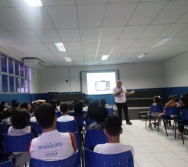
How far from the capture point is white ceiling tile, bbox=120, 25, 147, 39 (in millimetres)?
4955

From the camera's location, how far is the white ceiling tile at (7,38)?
495 cm

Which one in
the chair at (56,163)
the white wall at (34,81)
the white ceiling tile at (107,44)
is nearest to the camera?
the chair at (56,163)

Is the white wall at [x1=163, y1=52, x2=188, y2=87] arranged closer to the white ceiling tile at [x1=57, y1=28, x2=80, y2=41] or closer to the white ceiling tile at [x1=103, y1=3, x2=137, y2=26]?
the white ceiling tile at [x1=103, y1=3, x2=137, y2=26]

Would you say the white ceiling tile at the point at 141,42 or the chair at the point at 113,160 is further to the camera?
the white ceiling tile at the point at 141,42

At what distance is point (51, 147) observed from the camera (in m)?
1.59

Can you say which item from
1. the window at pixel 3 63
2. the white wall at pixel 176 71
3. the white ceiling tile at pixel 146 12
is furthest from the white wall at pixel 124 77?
the white ceiling tile at pixel 146 12

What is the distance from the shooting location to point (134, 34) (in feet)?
18.1

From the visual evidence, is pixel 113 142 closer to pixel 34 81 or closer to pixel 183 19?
pixel 183 19

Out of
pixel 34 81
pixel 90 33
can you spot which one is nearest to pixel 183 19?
pixel 90 33

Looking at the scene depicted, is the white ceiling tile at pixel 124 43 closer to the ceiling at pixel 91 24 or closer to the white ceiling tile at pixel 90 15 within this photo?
the ceiling at pixel 91 24

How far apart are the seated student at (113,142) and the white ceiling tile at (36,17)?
288 centimetres

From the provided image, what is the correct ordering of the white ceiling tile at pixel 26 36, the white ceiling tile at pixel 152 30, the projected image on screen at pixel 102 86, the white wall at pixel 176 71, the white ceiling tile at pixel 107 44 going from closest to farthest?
1. the white ceiling tile at pixel 26 36
2. the white ceiling tile at pixel 152 30
3. the white ceiling tile at pixel 107 44
4. the white wall at pixel 176 71
5. the projected image on screen at pixel 102 86

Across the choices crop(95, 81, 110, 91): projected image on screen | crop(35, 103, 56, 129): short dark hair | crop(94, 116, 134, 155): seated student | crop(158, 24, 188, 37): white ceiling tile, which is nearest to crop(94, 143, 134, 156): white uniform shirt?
crop(94, 116, 134, 155): seated student

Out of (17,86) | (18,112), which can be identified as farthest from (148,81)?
(18,112)
